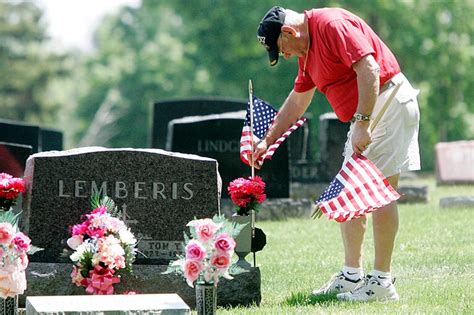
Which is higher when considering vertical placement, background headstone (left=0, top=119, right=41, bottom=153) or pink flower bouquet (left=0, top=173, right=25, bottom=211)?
pink flower bouquet (left=0, top=173, right=25, bottom=211)

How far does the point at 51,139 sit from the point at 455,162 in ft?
23.4

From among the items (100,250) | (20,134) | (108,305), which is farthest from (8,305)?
(20,134)

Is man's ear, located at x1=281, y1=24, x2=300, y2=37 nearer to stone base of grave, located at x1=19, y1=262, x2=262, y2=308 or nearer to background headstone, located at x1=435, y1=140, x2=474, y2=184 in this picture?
stone base of grave, located at x1=19, y1=262, x2=262, y2=308

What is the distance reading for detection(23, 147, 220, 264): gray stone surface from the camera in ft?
28.5

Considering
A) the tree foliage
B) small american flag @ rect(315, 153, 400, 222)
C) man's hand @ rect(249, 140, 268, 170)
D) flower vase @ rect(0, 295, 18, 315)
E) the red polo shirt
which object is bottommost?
the tree foliage

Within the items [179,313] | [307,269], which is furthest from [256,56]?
[179,313]

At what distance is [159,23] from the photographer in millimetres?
77250

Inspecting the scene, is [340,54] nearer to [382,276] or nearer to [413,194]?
[382,276]

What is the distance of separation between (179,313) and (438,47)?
33834 mm

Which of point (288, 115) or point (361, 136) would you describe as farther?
point (288, 115)

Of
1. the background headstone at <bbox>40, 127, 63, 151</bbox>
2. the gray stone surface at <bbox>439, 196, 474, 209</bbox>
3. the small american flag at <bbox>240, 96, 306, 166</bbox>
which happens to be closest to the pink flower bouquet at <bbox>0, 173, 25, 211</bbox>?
the small american flag at <bbox>240, 96, 306, 166</bbox>

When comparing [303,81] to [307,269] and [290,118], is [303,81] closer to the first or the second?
[290,118]

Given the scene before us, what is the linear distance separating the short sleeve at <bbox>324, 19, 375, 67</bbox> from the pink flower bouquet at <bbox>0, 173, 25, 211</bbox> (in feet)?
7.69

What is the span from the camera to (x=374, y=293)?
834 centimetres
